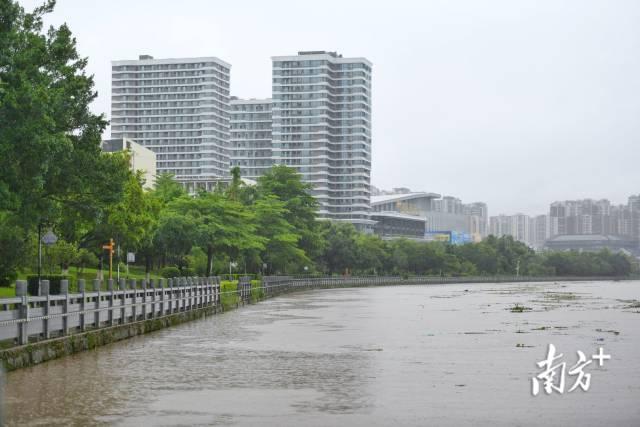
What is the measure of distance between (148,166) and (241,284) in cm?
12774

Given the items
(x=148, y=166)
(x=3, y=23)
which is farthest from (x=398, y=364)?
(x=148, y=166)

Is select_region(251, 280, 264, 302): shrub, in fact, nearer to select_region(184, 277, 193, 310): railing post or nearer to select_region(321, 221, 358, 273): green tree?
select_region(184, 277, 193, 310): railing post

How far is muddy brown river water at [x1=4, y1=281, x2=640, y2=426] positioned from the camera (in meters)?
12.8

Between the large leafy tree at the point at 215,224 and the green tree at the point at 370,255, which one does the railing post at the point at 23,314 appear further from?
the green tree at the point at 370,255

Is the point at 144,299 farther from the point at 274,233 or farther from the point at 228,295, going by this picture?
the point at 274,233

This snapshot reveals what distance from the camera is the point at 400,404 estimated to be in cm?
1396

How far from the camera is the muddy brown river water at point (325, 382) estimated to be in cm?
1278

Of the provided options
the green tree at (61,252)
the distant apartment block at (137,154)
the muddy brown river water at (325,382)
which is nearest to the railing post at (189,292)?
the muddy brown river water at (325,382)

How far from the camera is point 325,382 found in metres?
16.8

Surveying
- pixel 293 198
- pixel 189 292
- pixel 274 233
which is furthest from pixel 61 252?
pixel 293 198

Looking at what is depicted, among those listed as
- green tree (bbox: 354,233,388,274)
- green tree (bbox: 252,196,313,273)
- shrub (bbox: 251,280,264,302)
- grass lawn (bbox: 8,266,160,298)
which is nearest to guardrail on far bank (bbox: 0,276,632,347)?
grass lawn (bbox: 8,266,160,298)

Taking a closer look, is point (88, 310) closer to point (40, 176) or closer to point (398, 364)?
point (398, 364)

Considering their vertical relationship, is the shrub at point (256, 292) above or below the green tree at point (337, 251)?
below

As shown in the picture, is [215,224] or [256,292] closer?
[256,292]
